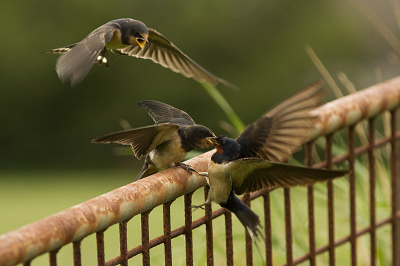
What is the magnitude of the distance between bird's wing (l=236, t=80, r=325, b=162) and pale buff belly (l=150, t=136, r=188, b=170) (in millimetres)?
221

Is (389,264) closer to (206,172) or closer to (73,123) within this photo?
(206,172)

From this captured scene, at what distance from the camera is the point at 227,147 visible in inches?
65.3

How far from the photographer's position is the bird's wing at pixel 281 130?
5.34ft

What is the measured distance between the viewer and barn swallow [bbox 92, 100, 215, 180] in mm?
1796

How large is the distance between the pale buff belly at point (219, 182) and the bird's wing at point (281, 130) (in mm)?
144

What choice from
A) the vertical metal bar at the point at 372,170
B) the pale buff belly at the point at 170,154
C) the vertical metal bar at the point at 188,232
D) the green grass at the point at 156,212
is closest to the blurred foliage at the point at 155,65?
the green grass at the point at 156,212

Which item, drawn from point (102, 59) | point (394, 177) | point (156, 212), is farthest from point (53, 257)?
point (156, 212)

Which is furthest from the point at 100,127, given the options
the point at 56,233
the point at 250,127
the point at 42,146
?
the point at 56,233

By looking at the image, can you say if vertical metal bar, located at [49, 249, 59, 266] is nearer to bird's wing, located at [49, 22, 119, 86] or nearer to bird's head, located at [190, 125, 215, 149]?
bird's wing, located at [49, 22, 119, 86]

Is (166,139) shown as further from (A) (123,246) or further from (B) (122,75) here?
(B) (122,75)

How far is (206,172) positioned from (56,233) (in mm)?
611

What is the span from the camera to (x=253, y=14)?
745cm

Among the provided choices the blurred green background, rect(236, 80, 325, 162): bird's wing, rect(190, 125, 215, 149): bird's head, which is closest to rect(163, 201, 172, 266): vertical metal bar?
rect(236, 80, 325, 162): bird's wing

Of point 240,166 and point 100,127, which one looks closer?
point 240,166
